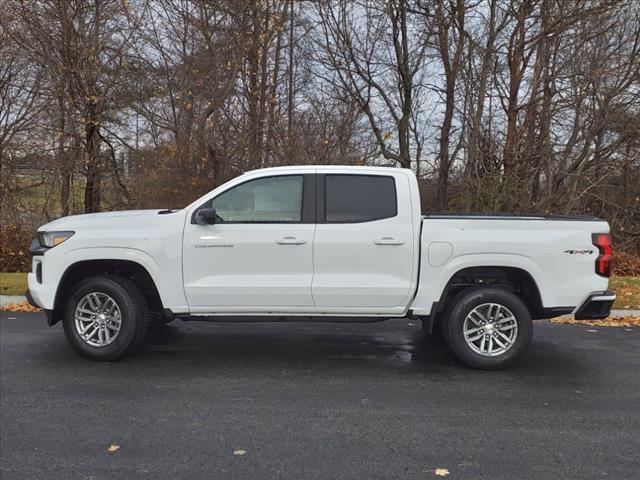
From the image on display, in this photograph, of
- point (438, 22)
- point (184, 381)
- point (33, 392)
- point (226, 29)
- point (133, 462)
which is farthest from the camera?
point (438, 22)

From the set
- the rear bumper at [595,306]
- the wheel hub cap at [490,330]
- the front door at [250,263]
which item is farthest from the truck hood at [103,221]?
the rear bumper at [595,306]

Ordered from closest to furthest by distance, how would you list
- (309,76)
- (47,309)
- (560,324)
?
(47,309)
(560,324)
(309,76)

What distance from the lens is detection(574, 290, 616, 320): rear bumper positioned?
5.24m

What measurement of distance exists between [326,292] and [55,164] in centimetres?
1305

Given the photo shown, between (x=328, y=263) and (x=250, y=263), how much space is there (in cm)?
75

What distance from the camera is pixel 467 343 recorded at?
534 cm

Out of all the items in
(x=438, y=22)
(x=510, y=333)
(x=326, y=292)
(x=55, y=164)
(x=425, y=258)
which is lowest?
(x=510, y=333)

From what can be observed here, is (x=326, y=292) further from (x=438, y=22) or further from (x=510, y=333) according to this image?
(x=438, y=22)

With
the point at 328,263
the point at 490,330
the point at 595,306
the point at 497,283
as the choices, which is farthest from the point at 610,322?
the point at 328,263

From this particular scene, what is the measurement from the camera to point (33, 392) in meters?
4.70

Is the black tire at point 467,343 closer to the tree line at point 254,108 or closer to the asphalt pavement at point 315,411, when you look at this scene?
the asphalt pavement at point 315,411

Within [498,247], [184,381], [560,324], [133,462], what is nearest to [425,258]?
[498,247]

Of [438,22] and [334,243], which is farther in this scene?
[438,22]

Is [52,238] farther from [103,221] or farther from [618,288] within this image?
[618,288]
